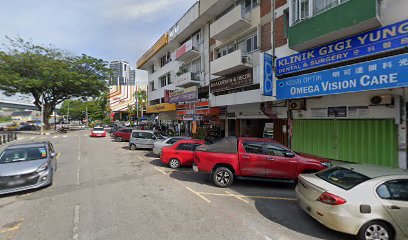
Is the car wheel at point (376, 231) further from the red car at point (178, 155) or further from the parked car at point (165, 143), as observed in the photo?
the parked car at point (165, 143)

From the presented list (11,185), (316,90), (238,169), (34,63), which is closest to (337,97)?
(316,90)

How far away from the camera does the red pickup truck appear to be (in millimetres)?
7348

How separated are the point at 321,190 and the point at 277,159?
9.65 feet

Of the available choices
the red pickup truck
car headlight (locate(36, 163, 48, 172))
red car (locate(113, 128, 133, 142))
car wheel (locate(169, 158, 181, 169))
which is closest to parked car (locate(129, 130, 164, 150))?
car wheel (locate(169, 158, 181, 169))

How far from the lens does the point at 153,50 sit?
31.1m

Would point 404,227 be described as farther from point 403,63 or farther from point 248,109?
point 248,109

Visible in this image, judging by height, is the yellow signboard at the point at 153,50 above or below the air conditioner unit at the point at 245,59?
above

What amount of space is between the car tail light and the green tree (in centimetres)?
4066

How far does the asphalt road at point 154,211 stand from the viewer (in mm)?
4488

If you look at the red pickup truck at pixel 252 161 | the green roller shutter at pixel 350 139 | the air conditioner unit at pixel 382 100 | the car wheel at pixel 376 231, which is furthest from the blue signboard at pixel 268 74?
the car wheel at pixel 376 231

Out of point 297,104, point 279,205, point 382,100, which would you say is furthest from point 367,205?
point 297,104

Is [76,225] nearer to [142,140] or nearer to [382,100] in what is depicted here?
[382,100]

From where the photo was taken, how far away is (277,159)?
7371 mm

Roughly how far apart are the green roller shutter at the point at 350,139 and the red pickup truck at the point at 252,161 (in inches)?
145
